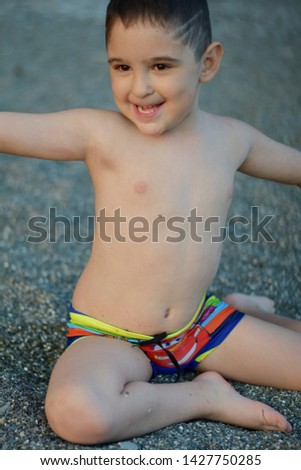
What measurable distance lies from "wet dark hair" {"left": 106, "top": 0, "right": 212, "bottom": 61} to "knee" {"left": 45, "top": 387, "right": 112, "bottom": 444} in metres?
0.80

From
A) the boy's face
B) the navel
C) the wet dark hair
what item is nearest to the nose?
the boy's face

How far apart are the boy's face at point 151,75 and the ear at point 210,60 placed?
0.04m

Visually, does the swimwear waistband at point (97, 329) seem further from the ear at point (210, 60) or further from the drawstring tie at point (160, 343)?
the ear at point (210, 60)

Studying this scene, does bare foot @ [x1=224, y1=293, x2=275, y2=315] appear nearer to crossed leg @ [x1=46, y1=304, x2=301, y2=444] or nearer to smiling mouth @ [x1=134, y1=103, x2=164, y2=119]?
crossed leg @ [x1=46, y1=304, x2=301, y2=444]

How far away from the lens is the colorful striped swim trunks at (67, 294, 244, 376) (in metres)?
1.86

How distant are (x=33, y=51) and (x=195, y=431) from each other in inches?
130

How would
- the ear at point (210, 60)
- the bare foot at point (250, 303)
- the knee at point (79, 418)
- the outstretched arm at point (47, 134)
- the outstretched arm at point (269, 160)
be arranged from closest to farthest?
the knee at point (79, 418) → the outstretched arm at point (47, 134) → the ear at point (210, 60) → the outstretched arm at point (269, 160) → the bare foot at point (250, 303)

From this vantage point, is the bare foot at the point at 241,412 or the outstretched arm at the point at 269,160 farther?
the outstretched arm at the point at 269,160

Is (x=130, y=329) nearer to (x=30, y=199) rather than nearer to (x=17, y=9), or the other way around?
(x=30, y=199)

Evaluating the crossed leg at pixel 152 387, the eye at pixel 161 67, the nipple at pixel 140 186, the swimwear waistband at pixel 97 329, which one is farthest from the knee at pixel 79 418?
the eye at pixel 161 67

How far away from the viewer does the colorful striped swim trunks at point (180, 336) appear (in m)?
1.86

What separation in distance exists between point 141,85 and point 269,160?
0.49 metres

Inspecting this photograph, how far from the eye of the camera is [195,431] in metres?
1.72
